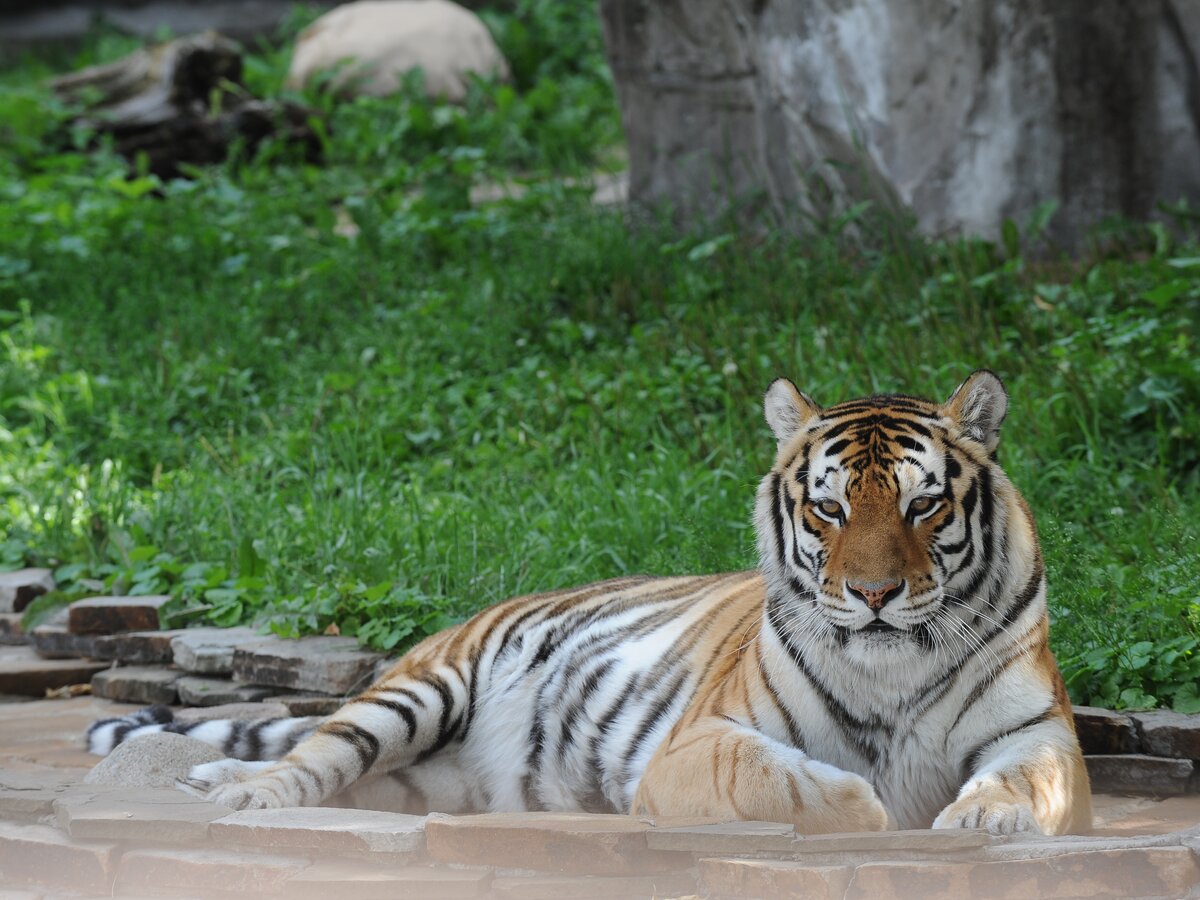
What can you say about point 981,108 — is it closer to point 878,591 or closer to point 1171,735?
point 1171,735

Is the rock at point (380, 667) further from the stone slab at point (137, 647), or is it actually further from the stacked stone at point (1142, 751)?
the stacked stone at point (1142, 751)

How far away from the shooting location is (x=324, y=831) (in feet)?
8.63

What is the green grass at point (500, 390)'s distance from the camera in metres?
4.89

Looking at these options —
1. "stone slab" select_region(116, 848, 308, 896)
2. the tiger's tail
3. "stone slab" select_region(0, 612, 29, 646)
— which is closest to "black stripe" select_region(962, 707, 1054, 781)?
"stone slab" select_region(116, 848, 308, 896)

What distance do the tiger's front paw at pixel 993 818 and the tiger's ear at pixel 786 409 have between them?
3.00ft

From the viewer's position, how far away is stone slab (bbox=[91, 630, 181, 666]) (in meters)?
5.00

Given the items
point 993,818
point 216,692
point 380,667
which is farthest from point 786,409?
point 216,692

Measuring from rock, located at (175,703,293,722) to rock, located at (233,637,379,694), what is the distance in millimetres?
134

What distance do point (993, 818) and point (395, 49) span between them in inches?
503

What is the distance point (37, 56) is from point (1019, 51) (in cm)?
1434

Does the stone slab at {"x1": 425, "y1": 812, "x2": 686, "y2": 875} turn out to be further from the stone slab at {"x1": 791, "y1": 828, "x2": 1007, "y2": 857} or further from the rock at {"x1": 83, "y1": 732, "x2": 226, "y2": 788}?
the rock at {"x1": 83, "y1": 732, "x2": 226, "y2": 788}

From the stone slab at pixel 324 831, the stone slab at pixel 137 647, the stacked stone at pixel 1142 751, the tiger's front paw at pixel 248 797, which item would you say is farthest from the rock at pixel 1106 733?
the stone slab at pixel 137 647

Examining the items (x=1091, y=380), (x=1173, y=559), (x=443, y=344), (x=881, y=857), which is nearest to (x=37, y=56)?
(x=443, y=344)

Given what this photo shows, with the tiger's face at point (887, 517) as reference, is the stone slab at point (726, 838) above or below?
below
